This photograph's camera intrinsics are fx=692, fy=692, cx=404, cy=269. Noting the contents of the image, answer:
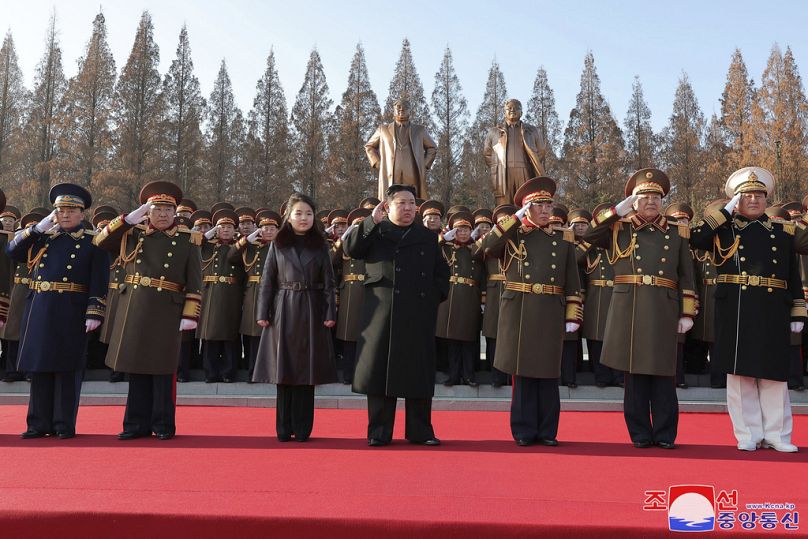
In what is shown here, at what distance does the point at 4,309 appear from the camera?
642cm

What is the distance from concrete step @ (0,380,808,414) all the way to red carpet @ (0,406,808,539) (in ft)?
4.59

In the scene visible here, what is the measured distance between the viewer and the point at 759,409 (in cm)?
545

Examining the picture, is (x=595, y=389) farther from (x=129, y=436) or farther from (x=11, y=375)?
(x=11, y=375)

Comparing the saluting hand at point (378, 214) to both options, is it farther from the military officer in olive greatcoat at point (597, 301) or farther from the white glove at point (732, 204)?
the military officer in olive greatcoat at point (597, 301)

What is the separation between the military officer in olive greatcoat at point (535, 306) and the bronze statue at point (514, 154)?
220 inches

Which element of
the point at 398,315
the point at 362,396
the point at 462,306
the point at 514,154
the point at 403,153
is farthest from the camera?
the point at 403,153

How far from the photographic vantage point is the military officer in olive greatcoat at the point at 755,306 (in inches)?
210

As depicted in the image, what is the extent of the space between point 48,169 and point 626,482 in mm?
35850

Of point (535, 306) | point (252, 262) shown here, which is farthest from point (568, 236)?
point (252, 262)

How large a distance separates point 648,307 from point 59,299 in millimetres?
4736

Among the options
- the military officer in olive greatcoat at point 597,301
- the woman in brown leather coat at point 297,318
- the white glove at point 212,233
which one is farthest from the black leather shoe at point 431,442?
the white glove at point 212,233

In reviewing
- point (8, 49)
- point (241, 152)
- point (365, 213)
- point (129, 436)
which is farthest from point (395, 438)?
point (8, 49)

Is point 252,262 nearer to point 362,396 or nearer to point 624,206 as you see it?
point 362,396

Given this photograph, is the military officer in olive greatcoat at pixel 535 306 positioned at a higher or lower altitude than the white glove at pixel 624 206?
lower
